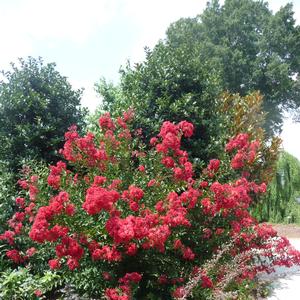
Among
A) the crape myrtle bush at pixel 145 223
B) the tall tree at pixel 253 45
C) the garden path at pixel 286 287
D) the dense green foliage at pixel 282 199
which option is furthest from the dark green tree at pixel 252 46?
the crape myrtle bush at pixel 145 223

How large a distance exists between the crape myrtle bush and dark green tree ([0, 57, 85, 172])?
1.51 meters

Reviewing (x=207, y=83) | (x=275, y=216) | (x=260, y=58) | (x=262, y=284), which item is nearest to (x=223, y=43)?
(x=260, y=58)

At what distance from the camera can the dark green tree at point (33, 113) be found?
6.43 meters

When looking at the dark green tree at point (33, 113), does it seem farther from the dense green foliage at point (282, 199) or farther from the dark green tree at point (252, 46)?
the dark green tree at point (252, 46)

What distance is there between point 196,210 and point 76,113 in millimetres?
3469

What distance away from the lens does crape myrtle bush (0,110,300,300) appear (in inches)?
148

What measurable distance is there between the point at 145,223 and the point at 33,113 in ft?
12.3

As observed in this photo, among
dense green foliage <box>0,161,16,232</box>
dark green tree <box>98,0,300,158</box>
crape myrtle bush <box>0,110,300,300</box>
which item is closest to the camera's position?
crape myrtle bush <box>0,110,300,300</box>

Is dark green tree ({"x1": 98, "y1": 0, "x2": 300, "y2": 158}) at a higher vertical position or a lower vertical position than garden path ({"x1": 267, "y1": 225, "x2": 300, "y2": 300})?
higher

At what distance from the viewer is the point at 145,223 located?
3.68 m

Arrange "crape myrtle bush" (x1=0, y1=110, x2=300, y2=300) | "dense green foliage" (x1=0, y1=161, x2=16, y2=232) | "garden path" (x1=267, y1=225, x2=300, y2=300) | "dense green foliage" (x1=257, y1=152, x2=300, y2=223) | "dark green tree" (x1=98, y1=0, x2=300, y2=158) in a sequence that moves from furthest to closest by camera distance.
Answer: "dark green tree" (x1=98, y1=0, x2=300, y2=158), "dense green foliage" (x1=257, y1=152, x2=300, y2=223), "dense green foliage" (x1=0, y1=161, x2=16, y2=232), "garden path" (x1=267, y1=225, x2=300, y2=300), "crape myrtle bush" (x1=0, y1=110, x2=300, y2=300)

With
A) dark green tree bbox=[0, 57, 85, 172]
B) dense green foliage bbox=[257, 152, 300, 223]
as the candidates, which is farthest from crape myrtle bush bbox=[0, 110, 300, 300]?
dense green foliage bbox=[257, 152, 300, 223]

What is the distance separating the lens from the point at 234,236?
453 centimetres

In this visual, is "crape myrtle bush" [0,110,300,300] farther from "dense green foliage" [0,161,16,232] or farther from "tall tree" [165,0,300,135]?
"tall tree" [165,0,300,135]
